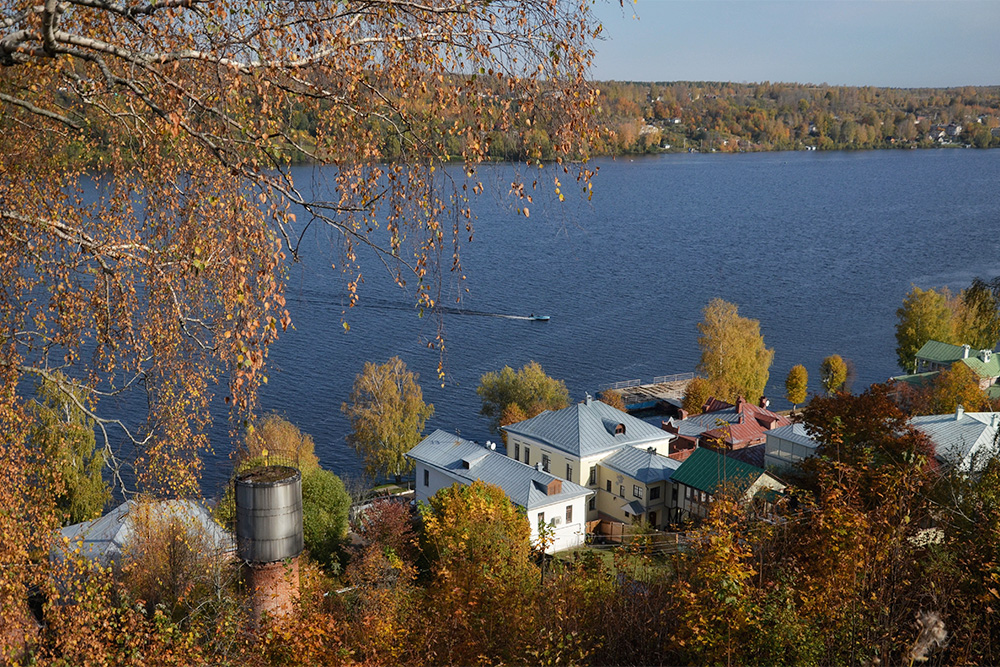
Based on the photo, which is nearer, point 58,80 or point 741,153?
point 58,80

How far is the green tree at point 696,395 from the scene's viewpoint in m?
40.6

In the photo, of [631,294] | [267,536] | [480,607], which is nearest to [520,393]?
[631,294]

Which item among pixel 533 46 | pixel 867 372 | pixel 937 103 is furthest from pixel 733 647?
pixel 937 103

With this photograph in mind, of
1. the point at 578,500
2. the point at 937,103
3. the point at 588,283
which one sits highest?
the point at 937,103

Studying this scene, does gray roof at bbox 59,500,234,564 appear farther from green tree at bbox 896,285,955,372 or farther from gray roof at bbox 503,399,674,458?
green tree at bbox 896,285,955,372

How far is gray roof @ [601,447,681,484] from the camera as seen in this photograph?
28.6 metres

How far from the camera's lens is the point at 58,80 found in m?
4.44

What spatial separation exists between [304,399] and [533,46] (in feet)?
110

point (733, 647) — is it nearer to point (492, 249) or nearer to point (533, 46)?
point (533, 46)

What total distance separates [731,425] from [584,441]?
25.2 feet

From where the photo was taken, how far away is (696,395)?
40.7 m

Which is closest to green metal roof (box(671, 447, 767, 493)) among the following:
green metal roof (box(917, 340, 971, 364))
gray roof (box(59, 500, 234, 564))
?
gray roof (box(59, 500, 234, 564))

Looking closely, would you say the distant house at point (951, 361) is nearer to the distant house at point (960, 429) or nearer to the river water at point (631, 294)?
the river water at point (631, 294)

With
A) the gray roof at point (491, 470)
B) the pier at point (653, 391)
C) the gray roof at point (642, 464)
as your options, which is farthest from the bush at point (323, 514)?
the pier at point (653, 391)
